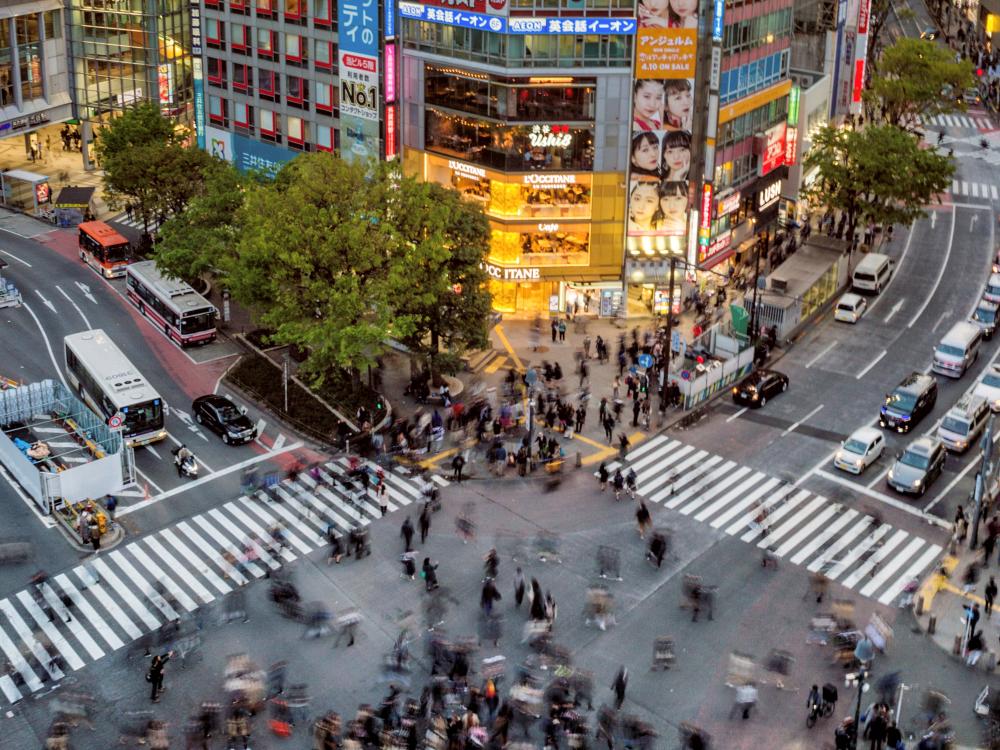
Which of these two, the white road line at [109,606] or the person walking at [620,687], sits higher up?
the person walking at [620,687]

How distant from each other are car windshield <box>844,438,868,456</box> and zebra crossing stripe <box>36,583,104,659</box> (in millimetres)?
37427

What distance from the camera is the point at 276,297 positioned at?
66312 mm

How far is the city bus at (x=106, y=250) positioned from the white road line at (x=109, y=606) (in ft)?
124

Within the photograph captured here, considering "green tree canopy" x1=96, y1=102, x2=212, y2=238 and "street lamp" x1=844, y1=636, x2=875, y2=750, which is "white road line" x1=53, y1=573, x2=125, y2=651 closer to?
"street lamp" x1=844, y1=636, x2=875, y2=750

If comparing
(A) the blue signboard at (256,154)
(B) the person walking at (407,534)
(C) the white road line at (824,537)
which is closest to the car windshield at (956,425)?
(C) the white road line at (824,537)

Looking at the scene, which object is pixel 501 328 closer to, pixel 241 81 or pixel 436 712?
pixel 241 81

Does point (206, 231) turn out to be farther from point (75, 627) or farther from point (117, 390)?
point (75, 627)

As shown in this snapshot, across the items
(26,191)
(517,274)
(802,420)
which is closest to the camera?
(802,420)

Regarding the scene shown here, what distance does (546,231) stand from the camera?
79.2 m

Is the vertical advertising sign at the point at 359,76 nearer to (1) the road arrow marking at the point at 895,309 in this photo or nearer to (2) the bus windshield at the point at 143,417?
(2) the bus windshield at the point at 143,417

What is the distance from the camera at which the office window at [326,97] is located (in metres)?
86.6

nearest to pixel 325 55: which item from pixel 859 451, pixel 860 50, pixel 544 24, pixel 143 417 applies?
pixel 544 24

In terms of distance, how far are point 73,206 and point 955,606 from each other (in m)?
73.8

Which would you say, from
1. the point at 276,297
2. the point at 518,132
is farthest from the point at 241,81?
the point at 276,297
